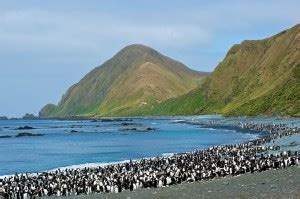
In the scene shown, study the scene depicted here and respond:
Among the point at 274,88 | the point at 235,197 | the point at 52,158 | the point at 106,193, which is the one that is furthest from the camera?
the point at 274,88

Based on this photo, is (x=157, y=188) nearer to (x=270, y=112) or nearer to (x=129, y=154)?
(x=129, y=154)

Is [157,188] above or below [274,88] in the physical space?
below

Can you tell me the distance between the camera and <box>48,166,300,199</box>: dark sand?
108 ft

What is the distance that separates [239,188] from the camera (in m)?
36.2

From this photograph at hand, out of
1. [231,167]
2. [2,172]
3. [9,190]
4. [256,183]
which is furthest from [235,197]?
[2,172]

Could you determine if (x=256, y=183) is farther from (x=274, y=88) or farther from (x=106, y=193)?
(x=274, y=88)

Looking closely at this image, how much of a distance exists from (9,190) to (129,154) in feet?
147

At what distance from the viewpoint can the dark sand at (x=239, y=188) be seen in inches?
1293

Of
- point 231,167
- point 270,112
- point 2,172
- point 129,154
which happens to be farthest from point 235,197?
point 270,112

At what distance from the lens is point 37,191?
4397cm

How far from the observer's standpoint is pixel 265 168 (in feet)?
158

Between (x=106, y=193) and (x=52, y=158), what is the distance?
153 ft

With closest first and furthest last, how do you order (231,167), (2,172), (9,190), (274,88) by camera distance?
(9,190), (231,167), (2,172), (274,88)

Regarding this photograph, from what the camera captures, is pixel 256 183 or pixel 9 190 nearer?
pixel 256 183
